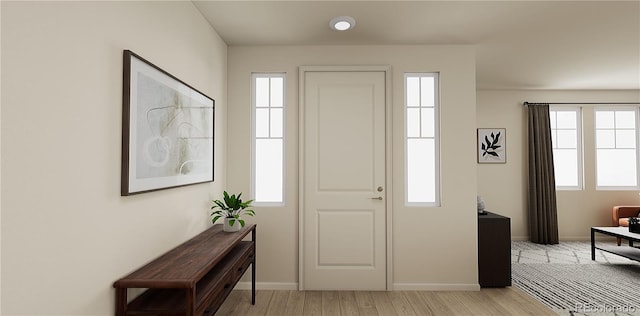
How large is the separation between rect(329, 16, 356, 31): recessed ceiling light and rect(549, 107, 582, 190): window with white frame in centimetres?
457

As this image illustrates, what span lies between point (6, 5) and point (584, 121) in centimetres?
700

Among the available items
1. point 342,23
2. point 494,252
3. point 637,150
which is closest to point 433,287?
point 494,252

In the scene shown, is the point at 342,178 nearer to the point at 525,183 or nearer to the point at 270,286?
the point at 270,286

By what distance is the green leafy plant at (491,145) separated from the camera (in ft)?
17.4

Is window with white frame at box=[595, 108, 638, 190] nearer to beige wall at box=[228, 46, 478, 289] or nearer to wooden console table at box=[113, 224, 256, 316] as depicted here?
beige wall at box=[228, 46, 478, 289]

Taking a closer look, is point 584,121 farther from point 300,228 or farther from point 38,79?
point 38,79

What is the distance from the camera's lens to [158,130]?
182cm

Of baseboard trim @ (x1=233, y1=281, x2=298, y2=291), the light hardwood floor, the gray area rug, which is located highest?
baseboard trim @ (x1=233, y1=281, x2=298, y2=291)

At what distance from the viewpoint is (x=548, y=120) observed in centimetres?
519

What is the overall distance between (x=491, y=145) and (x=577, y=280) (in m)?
2.45

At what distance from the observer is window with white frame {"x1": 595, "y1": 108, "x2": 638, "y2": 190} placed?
5.34 meters

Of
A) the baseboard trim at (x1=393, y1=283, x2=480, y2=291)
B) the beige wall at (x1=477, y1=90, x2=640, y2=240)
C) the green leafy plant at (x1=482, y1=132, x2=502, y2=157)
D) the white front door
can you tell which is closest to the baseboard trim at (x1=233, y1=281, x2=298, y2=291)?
the white front door

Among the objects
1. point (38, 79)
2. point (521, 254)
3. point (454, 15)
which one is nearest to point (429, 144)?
point (454, 15)

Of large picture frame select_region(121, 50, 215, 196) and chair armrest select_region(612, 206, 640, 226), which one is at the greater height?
large picture frame select_region(121, 50, 215, 196)
